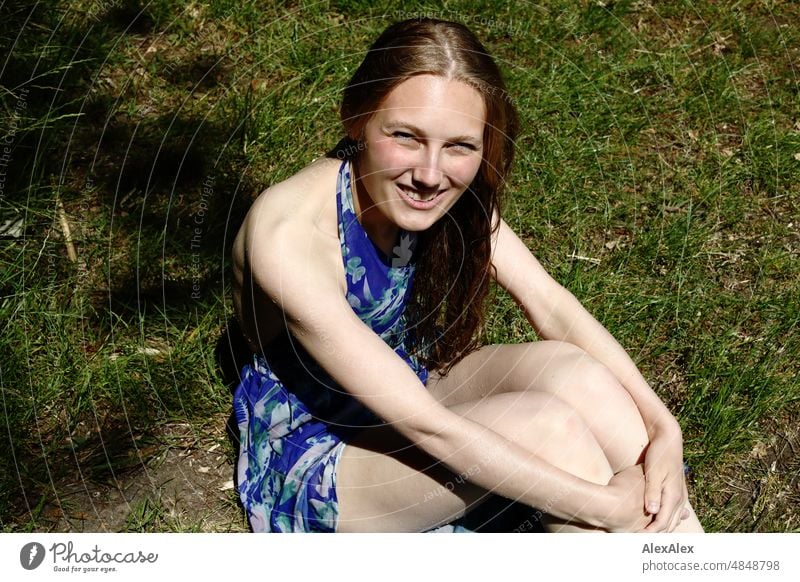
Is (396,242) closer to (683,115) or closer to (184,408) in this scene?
(184,408)

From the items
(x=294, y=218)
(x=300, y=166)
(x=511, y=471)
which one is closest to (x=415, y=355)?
(x=511, y=471)

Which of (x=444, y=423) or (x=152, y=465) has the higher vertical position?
(x=444, y=423)

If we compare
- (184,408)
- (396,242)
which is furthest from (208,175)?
(396,242)

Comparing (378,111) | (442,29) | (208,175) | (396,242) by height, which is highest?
(442,29)

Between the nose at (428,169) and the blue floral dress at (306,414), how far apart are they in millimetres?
248

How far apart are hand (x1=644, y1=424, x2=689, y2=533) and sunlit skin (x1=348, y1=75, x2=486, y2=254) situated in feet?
2.87

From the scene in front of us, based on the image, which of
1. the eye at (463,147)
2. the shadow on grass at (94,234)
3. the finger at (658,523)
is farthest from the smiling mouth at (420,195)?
the shadow on grass at (94,234)

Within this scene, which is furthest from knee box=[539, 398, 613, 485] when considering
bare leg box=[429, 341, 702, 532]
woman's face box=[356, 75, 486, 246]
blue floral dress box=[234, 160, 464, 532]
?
woman's face box=[356, 75, 486, 246]

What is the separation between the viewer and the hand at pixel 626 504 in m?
2.35

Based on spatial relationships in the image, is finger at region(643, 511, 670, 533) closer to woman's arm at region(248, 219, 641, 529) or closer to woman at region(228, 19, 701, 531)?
woman at region(228, 19, 701, 531)

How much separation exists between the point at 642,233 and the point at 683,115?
2.32 feet

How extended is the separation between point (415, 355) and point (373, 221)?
53 cm
